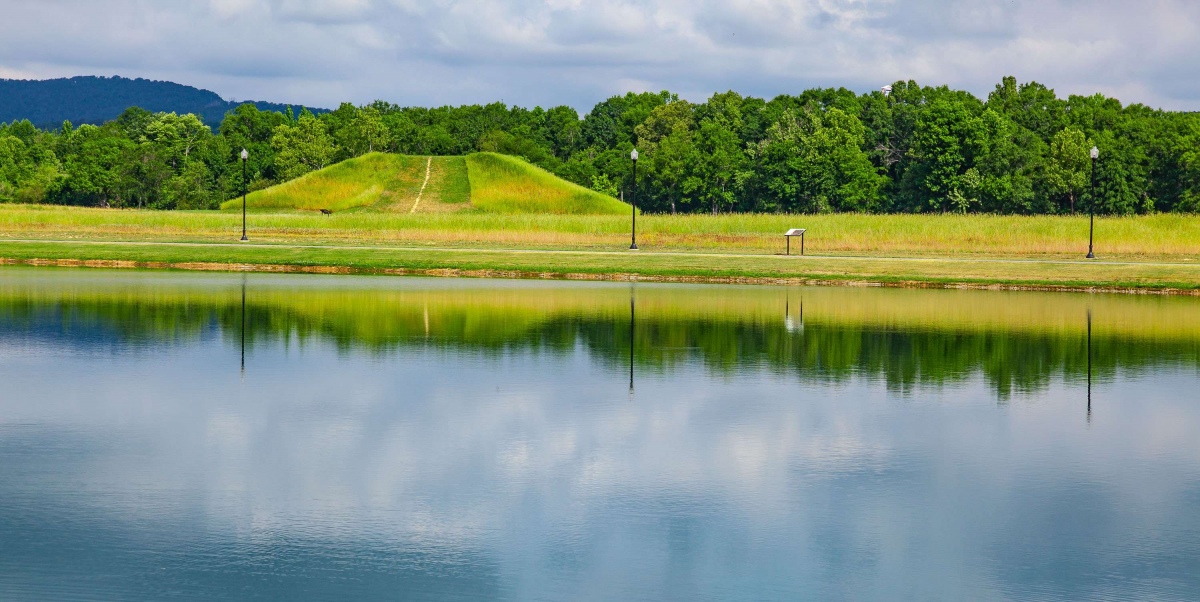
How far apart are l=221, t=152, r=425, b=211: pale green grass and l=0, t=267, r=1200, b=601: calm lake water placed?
65224 millimetres

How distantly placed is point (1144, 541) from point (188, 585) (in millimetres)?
7367

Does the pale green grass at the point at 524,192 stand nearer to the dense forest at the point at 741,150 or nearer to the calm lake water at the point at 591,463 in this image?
the dense forest at the point at 741,150

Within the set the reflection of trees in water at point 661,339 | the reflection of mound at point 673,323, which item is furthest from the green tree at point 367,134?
the reflection of trees in water at point 661,339

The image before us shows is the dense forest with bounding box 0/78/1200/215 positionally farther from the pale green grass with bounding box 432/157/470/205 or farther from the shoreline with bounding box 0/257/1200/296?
the shoreline with bounding box 0/257/1200/296

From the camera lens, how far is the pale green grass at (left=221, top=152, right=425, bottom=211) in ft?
289

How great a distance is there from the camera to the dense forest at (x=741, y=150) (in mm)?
104125

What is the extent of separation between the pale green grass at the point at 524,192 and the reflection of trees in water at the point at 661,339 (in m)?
58.8

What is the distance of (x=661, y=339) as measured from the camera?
22516 millimetres

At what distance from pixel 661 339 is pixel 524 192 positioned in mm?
69340

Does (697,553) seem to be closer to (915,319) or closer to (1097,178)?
(915,319)

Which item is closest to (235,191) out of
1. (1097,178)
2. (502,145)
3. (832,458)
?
(502,145)

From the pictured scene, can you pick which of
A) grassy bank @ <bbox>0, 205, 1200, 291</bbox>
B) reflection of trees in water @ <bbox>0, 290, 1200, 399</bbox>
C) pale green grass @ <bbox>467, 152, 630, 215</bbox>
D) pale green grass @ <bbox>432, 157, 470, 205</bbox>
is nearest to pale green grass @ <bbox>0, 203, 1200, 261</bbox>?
grassy bank @ <bbox>0, 205, 1200, 291</bbox>

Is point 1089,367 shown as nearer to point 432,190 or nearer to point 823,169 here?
point 432,190

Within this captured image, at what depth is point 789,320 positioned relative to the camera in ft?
85.7
